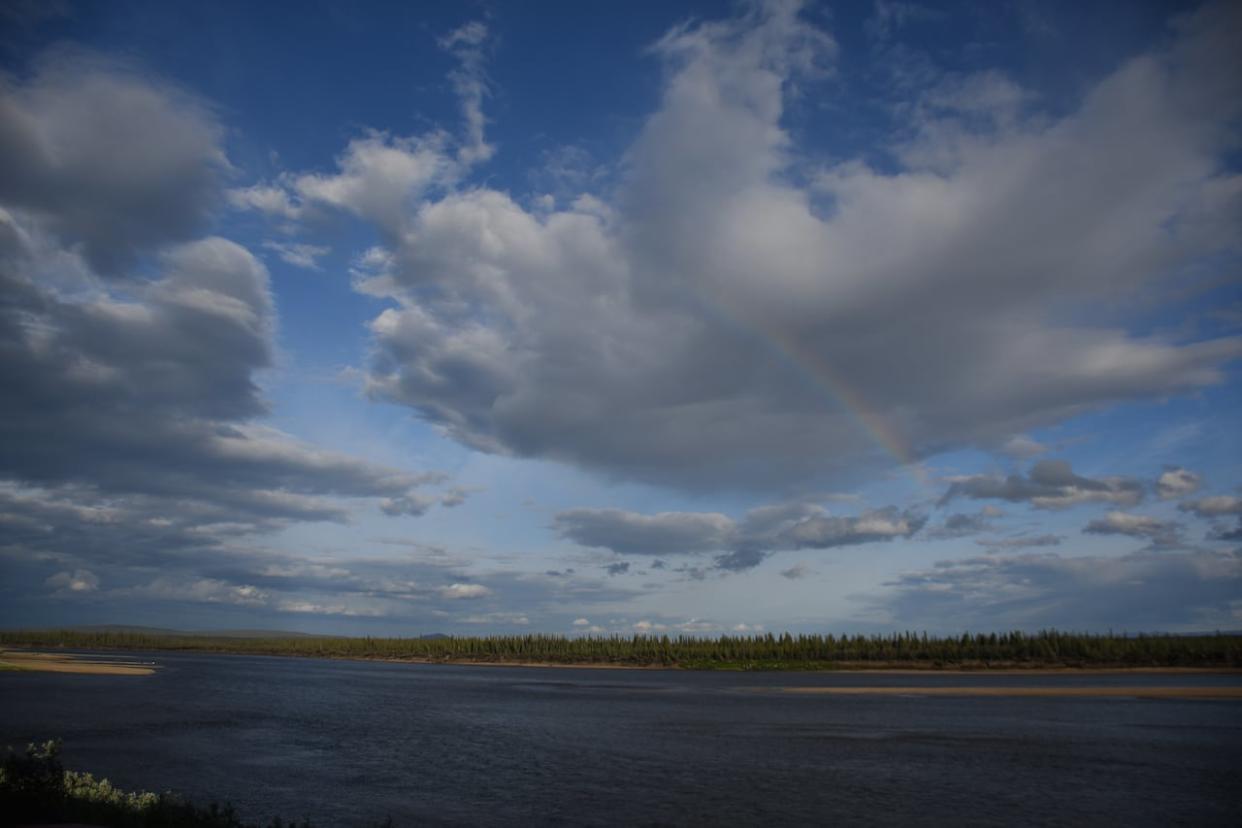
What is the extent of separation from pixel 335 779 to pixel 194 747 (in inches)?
425

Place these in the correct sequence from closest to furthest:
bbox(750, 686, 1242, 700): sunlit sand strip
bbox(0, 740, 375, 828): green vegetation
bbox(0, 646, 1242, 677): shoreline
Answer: bbox(0, 740, 375, 828): green vegetation → bbox(750, 686, 1242, 700): sunlit sand strip → bbox(0, 646, 1242, 677): shoreline

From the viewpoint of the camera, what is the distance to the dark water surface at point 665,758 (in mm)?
21750

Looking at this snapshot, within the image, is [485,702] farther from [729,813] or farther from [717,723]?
[729,813]

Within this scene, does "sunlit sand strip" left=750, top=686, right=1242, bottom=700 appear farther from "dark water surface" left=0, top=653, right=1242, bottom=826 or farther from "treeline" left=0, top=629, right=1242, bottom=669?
"treeline" left=0, top=629, right=1242, bottom=669

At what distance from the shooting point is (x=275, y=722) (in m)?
44.5

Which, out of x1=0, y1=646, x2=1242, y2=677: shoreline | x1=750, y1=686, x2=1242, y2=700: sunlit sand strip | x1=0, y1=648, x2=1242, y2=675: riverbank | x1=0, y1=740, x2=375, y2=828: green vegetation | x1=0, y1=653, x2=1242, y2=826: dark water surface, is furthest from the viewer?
x1=0, y1=646, x2=1242, y2=677: shoreline

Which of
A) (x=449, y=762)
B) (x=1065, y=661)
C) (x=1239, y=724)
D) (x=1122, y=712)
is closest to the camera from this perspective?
(x=449, y=762)

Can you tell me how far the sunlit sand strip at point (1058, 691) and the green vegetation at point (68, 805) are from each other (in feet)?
215

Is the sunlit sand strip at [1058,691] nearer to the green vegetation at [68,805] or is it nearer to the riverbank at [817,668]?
the riverbank at [817,668]

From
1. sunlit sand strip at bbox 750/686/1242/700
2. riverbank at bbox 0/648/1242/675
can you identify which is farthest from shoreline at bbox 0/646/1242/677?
sunlit sand strip at bbox 750/686/1242/700

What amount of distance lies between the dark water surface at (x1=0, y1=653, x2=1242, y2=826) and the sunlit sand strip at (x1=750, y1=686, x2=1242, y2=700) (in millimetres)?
8602

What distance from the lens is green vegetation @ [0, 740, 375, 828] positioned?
1356 cm

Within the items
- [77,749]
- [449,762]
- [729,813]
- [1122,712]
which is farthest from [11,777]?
[1122,712]

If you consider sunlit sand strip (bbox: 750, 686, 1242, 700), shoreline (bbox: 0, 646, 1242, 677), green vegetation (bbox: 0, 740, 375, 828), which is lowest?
shoreline (bbox: 0, 646, 1242, 677)
